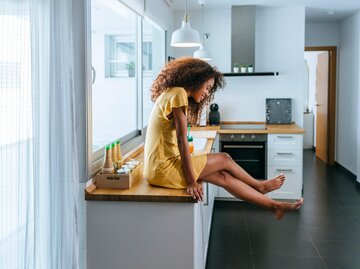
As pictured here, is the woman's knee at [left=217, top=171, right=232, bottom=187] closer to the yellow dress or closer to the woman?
the woman

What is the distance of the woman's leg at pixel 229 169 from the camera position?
2680mm

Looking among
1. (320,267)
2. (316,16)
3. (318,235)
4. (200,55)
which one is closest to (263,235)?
(318,235)

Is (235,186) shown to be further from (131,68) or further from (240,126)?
(240,126)

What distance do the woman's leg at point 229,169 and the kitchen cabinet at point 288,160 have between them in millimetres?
2004

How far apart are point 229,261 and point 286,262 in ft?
1.48

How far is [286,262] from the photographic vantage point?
11.2 feet

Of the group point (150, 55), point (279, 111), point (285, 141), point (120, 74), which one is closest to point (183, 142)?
point (120, 74)

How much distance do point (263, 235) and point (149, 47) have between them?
2.37 m

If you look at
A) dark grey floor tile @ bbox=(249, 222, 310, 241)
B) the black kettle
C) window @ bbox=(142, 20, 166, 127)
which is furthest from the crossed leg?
the black kettle

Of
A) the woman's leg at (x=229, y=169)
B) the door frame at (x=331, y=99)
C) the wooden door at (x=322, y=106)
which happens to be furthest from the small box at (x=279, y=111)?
the woman's leg at (x=229, y=169)

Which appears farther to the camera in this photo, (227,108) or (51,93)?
(227,108)

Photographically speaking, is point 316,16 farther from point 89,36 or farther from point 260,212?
point 89,36

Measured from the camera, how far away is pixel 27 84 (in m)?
1.66

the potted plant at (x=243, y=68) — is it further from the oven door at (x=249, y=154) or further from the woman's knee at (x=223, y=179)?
the woman's knee at (x=223, y=179)
